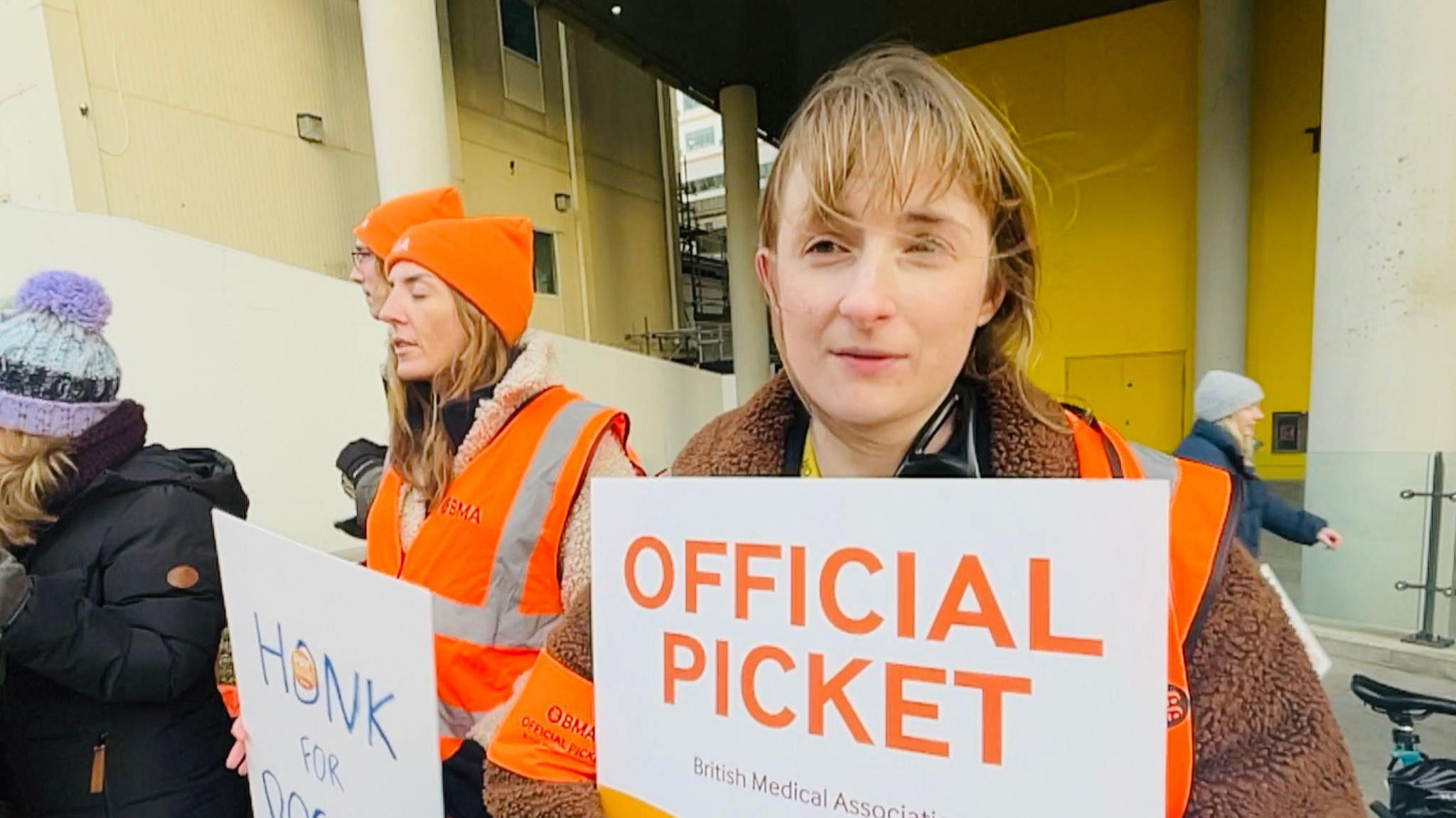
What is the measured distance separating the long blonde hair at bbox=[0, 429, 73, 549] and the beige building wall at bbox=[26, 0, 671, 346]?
5.80 m

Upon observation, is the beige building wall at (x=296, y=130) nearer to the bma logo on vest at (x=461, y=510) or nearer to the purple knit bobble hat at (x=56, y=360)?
the purple knit bobble hat at (x=56, y=360)

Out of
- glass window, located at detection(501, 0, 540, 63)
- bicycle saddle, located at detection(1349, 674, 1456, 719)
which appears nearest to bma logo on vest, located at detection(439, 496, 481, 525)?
bicycle saddle, located at detection(1349, 674, 1456, 719)

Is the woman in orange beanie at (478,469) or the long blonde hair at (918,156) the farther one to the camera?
the woman in orange beanie at (478,469)

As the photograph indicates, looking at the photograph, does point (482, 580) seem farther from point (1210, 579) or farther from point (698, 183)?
point (698, 183)

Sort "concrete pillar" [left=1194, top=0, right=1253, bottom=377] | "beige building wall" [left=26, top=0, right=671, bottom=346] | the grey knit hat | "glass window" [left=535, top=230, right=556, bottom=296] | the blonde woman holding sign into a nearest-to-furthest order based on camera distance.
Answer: the blonde woman holding sign < the grey knit hat < "beige building wall" [left=26, top=0, right=671, bottom=346] < "concrete pillar" [left=1194, top=0, right=1253, bottom=377] < "glass window" [left=535, top=230, right=556, bottom=296]

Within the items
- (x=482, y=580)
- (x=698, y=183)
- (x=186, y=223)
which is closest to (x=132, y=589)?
(x=482, y=580)

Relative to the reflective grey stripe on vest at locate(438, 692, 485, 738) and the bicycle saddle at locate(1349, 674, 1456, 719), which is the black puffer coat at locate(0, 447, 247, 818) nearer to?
the reflective grey stripe on vest at locate(438, 692, 485, 738)

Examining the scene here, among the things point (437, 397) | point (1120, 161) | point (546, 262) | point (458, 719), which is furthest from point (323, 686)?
point (1120, 161)

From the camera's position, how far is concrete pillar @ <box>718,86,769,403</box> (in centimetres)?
1145

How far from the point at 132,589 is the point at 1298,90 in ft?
35.8

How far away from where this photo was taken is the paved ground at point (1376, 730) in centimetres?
261

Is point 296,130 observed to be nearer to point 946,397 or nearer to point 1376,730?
point 946,397

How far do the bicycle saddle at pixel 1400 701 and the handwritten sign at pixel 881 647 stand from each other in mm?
1888

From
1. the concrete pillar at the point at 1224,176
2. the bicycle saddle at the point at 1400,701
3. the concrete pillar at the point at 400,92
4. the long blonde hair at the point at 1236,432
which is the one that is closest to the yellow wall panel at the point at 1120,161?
the concrete pillar at the point at 1224,176
